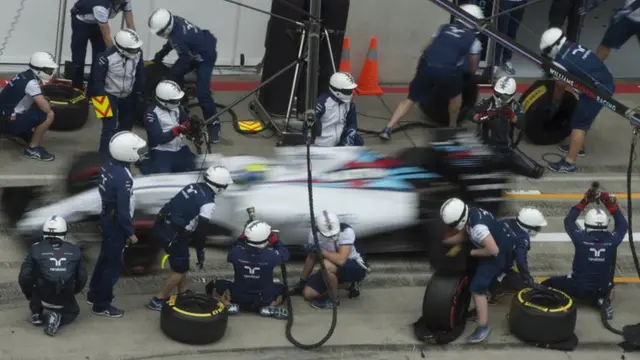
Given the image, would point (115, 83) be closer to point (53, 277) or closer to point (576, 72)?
point (53, 277)

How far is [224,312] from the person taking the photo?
1069 cm

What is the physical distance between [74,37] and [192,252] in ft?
12.6

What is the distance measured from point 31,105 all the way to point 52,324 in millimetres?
3538

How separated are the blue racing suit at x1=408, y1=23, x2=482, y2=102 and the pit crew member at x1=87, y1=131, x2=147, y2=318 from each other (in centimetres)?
470

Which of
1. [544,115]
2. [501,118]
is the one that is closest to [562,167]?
[544,115]

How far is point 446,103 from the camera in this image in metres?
15.2

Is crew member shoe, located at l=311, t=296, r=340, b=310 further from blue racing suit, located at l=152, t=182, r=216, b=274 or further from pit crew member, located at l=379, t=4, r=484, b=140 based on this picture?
pit crew member, located at l=379, t=4, r=484, b=140

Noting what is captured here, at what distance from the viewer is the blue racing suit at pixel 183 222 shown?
10.9m

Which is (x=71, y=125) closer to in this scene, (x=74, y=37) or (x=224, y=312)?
(x=74, y=37)

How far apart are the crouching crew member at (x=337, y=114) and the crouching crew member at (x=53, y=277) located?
3.65 meters

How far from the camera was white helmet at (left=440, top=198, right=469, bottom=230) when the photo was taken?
11180mm

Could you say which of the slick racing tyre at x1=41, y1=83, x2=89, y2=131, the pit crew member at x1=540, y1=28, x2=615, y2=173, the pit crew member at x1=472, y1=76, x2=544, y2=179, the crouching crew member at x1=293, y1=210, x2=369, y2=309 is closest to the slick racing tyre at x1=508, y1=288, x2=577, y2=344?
the crouching crew member at x1=293, y1=210, x2=369, y2=309

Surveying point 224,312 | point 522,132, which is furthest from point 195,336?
point 522,132

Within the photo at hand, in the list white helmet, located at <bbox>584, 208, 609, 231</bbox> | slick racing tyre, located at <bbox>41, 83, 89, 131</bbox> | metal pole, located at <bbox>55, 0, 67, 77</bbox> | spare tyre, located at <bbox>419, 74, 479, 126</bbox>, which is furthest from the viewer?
metal pole, located at <bbox>55, 0, 67, 77</bbox>
